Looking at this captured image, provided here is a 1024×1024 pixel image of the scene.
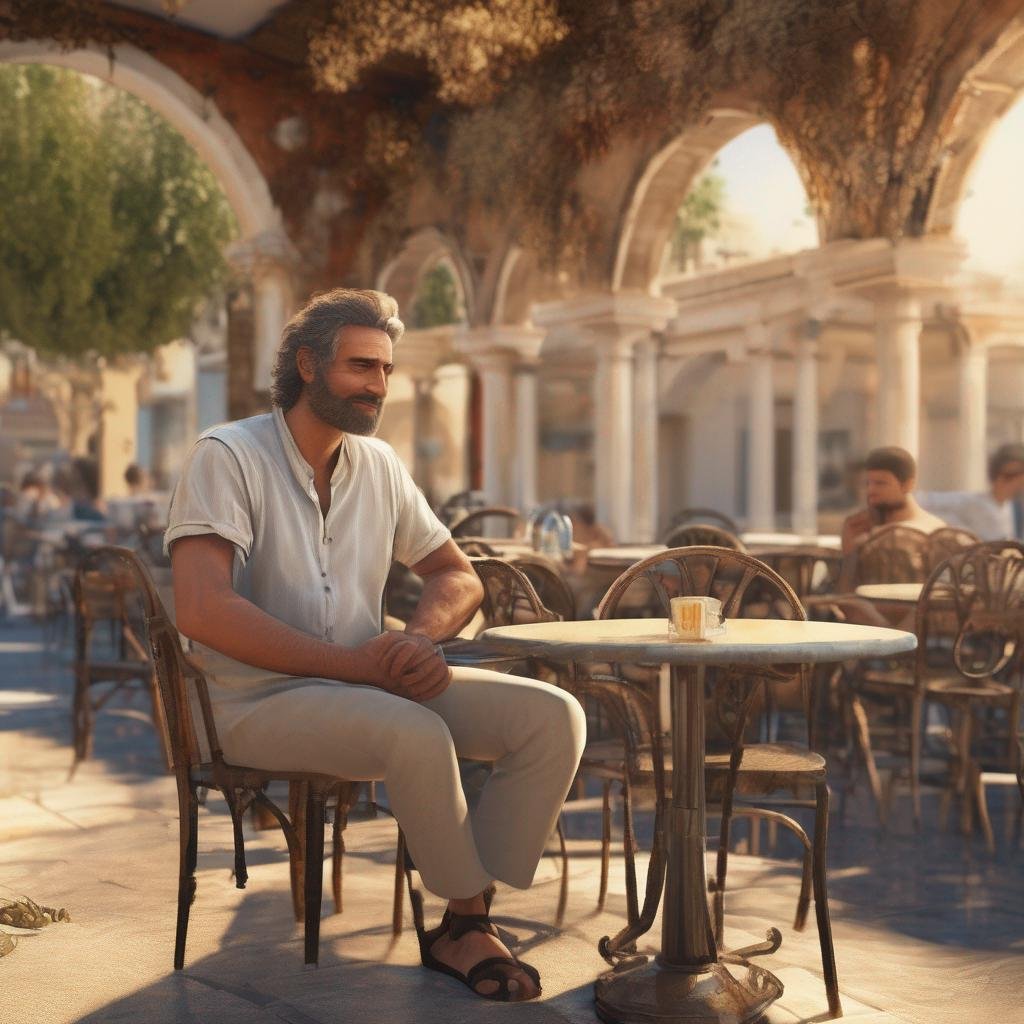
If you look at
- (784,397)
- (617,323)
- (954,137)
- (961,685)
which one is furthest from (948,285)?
(784,397)

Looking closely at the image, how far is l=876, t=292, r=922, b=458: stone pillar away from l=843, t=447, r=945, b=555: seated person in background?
2425 mm

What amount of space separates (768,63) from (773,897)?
5904 mm

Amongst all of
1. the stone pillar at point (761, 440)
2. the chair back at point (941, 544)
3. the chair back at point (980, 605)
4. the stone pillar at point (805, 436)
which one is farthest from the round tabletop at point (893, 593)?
the stone pillar at point (761, 440)

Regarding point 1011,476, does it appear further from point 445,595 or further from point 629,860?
point 445,595

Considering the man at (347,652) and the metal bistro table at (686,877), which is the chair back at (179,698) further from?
the metal bistro table at (686,877)

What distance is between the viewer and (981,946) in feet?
11.3

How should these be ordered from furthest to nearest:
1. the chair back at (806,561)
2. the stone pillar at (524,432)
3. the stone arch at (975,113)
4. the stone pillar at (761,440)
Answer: the stone pillar at (761,440), the stone pillar at (524,432), the stone arch at (975,113), the chair back at (806,561)

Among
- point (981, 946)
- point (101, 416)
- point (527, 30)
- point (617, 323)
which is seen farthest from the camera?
point (101, 416)

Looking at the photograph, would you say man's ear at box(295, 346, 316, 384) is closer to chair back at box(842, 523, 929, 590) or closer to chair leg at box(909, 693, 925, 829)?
chair leg at box(909, 693, 925, 829)

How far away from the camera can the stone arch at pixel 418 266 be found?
12.1 metres

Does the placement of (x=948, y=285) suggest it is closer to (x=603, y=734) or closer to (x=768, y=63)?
(x=768, y=63)

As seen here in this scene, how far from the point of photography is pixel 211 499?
2.99 metres

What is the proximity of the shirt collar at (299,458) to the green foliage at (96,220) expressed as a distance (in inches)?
590

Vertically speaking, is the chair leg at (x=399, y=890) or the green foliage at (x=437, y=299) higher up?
the green foliage at (x=437, y=299)
